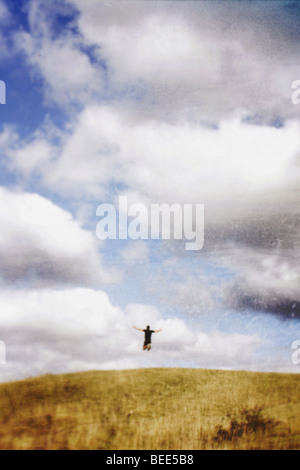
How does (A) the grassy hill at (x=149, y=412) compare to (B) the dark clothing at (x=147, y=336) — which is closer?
(A) the grassy hill at (x=149, y=412)

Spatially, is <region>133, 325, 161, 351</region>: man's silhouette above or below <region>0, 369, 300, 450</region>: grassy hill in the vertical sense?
above

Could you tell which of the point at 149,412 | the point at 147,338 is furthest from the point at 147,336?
the point at 149,412

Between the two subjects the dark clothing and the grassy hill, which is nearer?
the grassy hill

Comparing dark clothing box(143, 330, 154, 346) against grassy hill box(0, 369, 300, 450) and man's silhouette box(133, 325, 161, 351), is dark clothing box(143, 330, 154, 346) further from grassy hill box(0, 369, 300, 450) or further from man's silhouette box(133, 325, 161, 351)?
grassy hill box(0, 369, 300, 450)

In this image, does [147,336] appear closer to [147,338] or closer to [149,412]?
[147,338]

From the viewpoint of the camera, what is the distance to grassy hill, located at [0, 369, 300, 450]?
16578 millimetres

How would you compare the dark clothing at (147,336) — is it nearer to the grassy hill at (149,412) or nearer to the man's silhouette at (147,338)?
the man's silhouette at (147,338)

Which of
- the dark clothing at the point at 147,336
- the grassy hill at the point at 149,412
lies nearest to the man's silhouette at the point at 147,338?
the dark clothing at the point at 147,336

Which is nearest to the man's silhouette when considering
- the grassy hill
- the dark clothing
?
the dark clothing

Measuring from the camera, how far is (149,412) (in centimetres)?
1872

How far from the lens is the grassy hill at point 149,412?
16578 millimetres
